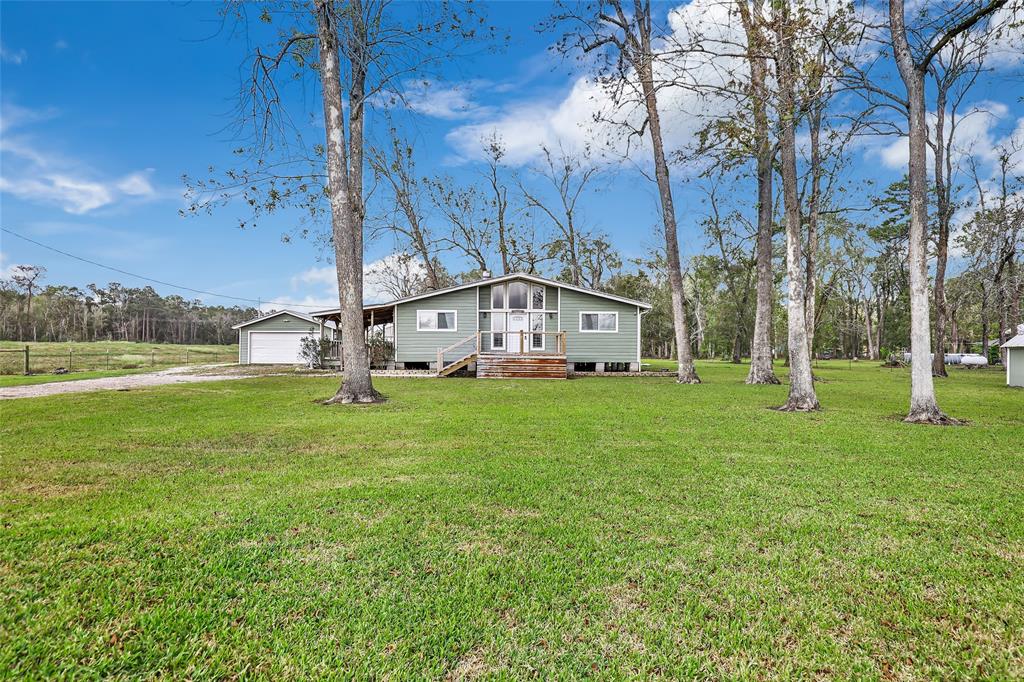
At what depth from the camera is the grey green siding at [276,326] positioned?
99.3 feet

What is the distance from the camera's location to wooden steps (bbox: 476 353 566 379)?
59.0 ft

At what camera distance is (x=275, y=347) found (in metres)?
30.6

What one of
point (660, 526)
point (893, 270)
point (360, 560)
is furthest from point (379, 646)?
point (893, 270)

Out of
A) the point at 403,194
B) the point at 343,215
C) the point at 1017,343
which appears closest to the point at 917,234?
the point at 1017,343

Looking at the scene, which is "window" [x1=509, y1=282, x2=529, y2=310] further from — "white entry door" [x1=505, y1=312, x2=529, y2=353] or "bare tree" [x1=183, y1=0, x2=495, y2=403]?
"bare tree" [x1=183, y1=0, x2=495, y2=403]

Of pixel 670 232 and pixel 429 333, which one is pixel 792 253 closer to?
pixel 670 232

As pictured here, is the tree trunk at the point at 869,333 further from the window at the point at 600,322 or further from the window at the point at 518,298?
the window at the point at 518,298

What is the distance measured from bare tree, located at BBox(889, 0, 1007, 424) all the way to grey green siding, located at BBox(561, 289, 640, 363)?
13867 millimetres

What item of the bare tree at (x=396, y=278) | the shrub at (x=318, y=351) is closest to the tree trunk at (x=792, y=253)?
the shrub at (x=318, y=351)

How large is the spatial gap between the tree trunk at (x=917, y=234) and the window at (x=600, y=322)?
14021 mm

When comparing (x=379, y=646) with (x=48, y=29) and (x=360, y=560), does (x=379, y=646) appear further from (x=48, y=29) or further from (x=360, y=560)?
(x=48, y=29)

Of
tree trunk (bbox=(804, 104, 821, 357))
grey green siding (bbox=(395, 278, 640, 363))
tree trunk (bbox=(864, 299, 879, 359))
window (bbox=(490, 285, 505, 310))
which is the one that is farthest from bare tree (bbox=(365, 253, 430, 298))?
tree trunk (bbox=(864, 299, 879, 359))

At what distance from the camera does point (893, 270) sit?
39844 millimetres

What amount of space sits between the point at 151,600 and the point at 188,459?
323 cm
